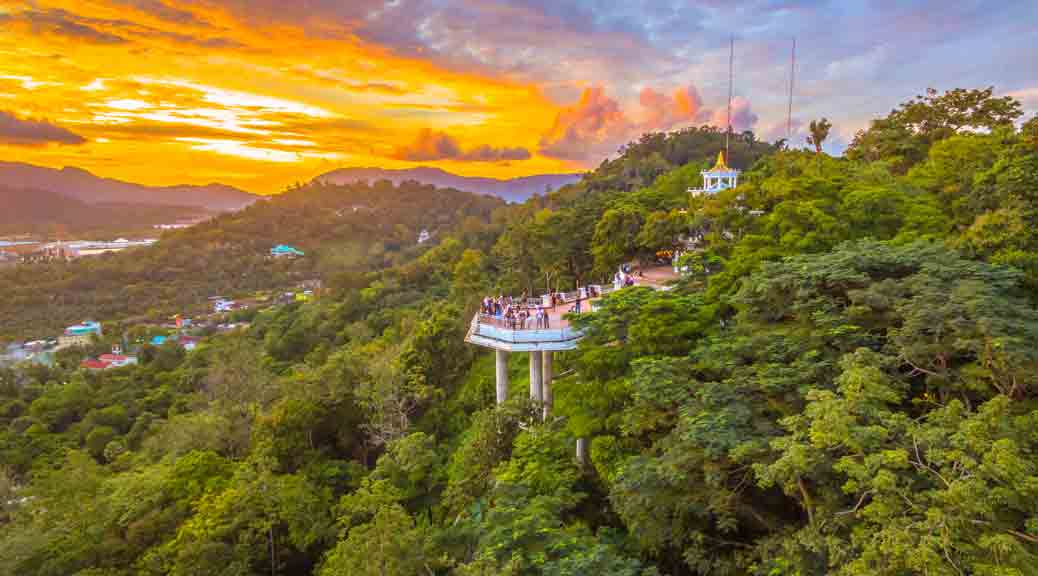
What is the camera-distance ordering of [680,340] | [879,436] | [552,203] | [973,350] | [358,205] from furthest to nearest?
1. [358,205]
2. [552,203]
3. [680,340]
4. [973,350]
5. [879,436]

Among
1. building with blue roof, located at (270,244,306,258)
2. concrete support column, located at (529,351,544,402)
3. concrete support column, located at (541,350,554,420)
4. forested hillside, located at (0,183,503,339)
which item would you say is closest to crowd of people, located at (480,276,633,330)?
concrete support column, located at (529,351,544,402)

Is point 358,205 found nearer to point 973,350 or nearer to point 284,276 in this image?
point 284,276

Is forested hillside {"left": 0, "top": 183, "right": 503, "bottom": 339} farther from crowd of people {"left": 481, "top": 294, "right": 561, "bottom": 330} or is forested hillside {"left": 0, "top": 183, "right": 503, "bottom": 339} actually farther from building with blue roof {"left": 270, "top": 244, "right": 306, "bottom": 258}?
crowd of people {"left": 481, "top": 294, "right": 561, "bottom": 330}

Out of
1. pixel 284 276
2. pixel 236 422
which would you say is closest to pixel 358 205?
pixel 284 276

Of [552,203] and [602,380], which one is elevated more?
[552,203]

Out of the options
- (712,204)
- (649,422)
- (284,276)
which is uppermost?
(712,204)

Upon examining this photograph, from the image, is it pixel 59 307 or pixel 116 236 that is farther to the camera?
pixel 116 236

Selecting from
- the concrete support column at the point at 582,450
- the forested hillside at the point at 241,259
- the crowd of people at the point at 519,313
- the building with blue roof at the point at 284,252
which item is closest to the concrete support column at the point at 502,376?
the crowd of people at the point at 519,313
